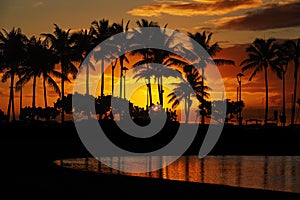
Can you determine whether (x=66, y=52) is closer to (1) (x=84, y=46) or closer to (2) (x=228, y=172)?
(1) (x=84, y=46)

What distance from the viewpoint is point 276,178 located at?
36500mm

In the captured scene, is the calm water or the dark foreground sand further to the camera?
the calm water

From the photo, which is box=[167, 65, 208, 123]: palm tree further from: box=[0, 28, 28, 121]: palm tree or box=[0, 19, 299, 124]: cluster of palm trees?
box=[0, 28, 28, 121]: palm tree

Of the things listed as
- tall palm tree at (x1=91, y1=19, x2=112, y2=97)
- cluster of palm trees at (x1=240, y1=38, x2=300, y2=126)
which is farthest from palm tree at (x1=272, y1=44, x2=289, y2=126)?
tall palm tree at (x1=91, y1=19, x2=112, y2=97)

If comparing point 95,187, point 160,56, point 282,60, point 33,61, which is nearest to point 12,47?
point 33,61

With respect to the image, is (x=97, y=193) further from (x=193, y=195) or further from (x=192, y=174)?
(x=192, y=174)

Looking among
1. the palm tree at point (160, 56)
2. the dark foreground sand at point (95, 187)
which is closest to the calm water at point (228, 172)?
the dark foreground sand at point (95, 187)

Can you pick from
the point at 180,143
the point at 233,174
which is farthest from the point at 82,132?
the point at 233,174

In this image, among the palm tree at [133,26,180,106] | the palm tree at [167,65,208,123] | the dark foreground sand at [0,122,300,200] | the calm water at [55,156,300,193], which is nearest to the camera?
the dark foreground sand at [0,122,300,200]

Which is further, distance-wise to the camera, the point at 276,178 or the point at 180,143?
the point at 180,143

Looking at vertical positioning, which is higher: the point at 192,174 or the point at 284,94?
the point at 284,94

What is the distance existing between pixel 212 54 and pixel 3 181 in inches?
2378

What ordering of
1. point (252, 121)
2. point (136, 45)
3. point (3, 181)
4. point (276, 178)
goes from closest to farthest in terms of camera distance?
point (3, 181)
point (276, 178)
point (136, 45)
point (252, 121)

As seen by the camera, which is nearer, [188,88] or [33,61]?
[33,61]
